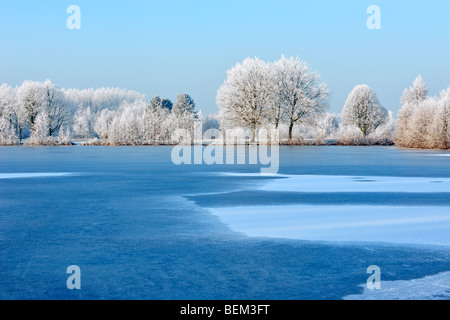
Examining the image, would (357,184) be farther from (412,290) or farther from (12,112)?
(12,112)

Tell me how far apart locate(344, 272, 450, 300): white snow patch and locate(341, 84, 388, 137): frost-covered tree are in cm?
6550

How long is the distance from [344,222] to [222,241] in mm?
2141

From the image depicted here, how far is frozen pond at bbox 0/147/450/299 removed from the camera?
4203mm

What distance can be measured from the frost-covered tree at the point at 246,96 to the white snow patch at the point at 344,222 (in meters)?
41.3

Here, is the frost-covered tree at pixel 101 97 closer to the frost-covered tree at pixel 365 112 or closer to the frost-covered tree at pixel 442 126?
the frost-covered tree at pixel 365 112

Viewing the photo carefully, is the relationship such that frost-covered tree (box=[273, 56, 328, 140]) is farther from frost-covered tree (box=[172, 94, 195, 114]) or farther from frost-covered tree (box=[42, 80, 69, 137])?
frost-covered tree (box=[172, 94, 195, 114])

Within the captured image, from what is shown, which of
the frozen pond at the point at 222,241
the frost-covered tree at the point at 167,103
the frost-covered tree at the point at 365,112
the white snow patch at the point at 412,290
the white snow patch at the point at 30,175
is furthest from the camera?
the frost-covered tree at the point at 167,103

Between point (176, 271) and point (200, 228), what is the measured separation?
2112 mm

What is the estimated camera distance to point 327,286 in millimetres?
4180

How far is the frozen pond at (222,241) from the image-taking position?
4203mm

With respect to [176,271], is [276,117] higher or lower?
higher

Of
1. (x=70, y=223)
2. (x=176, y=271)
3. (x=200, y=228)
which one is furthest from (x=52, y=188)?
(x=176, y=271)

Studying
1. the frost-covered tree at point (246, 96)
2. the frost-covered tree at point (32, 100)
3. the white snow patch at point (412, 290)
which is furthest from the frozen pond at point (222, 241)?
the frost-covered tree at point (32, 100)

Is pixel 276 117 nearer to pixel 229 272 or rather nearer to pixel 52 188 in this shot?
pixel 52 188
